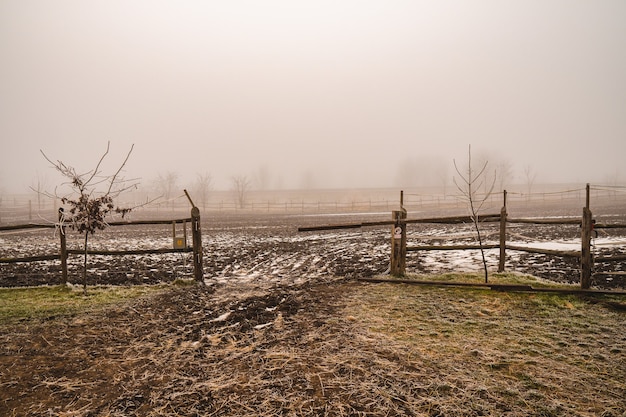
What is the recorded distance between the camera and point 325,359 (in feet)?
13.2

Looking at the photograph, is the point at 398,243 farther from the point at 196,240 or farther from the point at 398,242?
the point at 196,240

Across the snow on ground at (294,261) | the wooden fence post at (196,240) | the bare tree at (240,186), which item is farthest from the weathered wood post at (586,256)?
the bare tree at (240,186)

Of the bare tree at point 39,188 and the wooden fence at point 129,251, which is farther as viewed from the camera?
the wooden fence at point 129,251

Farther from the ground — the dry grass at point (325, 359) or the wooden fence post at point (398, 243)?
the wooden fence post at point (398, 243)

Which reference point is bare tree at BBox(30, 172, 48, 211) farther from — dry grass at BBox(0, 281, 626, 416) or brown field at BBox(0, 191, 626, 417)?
dry grass at BBox(0, 281, 626, 416)

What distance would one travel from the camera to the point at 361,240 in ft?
50.5

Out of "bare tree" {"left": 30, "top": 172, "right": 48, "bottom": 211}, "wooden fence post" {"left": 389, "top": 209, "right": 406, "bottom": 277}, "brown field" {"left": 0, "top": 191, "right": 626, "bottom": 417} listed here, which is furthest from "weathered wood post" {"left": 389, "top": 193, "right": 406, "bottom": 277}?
"bare tree" {"left": 30, "top": 172, "right": 48, "bottom": 211}

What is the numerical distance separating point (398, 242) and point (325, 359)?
4347mm

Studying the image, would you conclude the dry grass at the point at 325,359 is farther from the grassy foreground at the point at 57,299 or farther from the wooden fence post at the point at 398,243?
the wooden fence post at the point at 398,243

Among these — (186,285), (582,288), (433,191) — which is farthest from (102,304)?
(433,191)

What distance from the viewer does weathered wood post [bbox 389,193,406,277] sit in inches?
297

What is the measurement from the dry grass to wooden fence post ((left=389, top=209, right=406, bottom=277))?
61.5 inches

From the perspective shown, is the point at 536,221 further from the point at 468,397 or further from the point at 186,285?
the point at 186,285

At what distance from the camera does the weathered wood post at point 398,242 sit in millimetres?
7547
